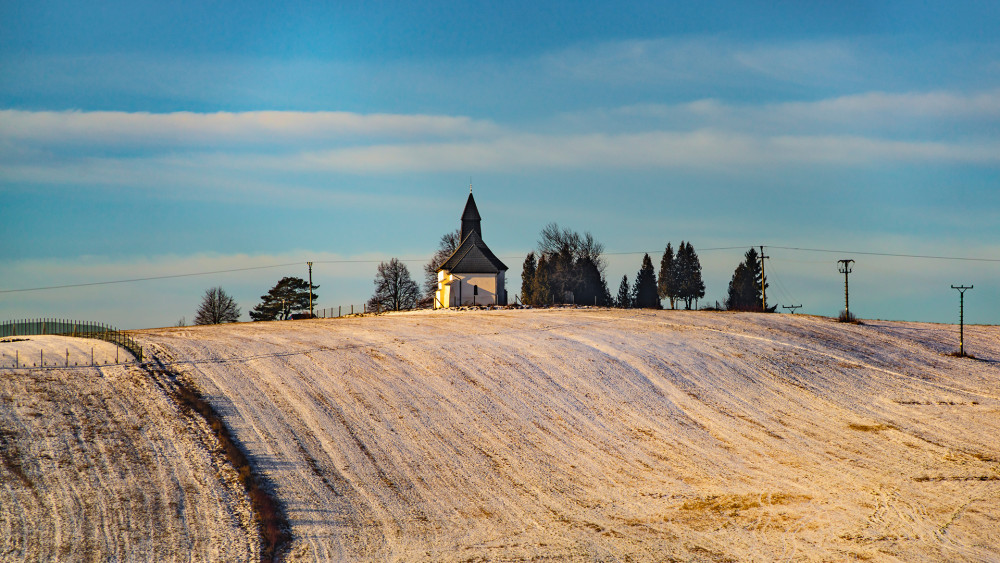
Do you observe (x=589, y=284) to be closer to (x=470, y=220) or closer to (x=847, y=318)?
(x=470, y=220)

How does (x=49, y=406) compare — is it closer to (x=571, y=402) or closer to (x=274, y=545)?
(x=274, y=545)

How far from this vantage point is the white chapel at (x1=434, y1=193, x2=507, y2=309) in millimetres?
85062

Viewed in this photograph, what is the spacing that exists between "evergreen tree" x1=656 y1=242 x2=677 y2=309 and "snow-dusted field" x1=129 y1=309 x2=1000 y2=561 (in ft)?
207

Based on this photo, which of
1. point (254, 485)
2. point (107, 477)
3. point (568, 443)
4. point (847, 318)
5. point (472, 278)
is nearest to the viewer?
point (107, 477)

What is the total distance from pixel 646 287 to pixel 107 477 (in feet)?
336

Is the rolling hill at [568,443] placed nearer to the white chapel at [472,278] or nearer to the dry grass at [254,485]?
the dry grass at [254,485]

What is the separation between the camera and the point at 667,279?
12631cm

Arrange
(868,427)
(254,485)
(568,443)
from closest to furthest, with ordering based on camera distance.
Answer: (254,485) < (568,443) < (868,427)

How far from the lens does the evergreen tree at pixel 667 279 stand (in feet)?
412

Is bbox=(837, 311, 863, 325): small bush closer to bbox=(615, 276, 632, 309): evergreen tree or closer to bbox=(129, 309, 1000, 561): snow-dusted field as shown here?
bbox=(129, 309, 1000, 561): snow-dusted field

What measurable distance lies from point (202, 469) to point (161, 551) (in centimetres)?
693

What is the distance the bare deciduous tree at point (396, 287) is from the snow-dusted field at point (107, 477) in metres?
71.3

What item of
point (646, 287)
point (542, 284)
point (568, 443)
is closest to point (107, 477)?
point (568, 443)

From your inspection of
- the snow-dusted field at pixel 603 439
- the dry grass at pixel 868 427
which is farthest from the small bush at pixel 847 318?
the dry grass at pixel 868 427
